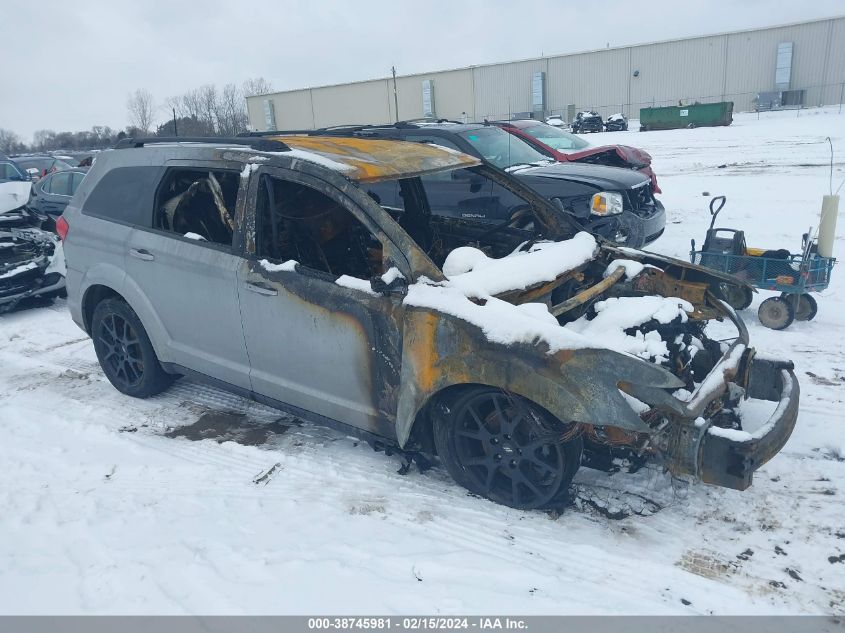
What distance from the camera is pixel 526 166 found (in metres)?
7.93

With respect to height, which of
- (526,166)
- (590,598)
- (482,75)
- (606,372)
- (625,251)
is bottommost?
(590,598)

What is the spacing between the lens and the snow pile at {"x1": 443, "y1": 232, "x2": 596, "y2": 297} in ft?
11.2

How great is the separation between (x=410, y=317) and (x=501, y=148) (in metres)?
5.26

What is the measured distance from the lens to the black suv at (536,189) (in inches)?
261

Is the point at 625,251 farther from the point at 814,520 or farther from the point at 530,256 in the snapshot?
the point at 814,520

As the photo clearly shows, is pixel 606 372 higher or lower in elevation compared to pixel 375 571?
higher

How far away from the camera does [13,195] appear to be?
8281 millimetres

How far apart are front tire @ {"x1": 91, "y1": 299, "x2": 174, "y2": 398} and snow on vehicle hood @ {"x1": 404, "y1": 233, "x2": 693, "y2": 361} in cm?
248

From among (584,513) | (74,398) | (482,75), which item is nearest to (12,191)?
(74,398)

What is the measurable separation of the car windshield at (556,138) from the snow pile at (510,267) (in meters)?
6.19

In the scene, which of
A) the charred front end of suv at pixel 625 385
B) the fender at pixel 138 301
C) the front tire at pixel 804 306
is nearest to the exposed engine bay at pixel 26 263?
the fender at pixel 138 301

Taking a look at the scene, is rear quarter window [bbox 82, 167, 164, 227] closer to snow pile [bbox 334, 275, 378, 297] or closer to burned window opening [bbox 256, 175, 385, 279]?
burned window opening [bbox 256, 175, 385, 279]

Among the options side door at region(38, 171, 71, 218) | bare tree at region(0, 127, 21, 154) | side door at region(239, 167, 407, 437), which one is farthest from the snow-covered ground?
bare tree at region(0, 127, 21, 154)

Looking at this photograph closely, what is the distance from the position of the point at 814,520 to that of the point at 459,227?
9.63ft
